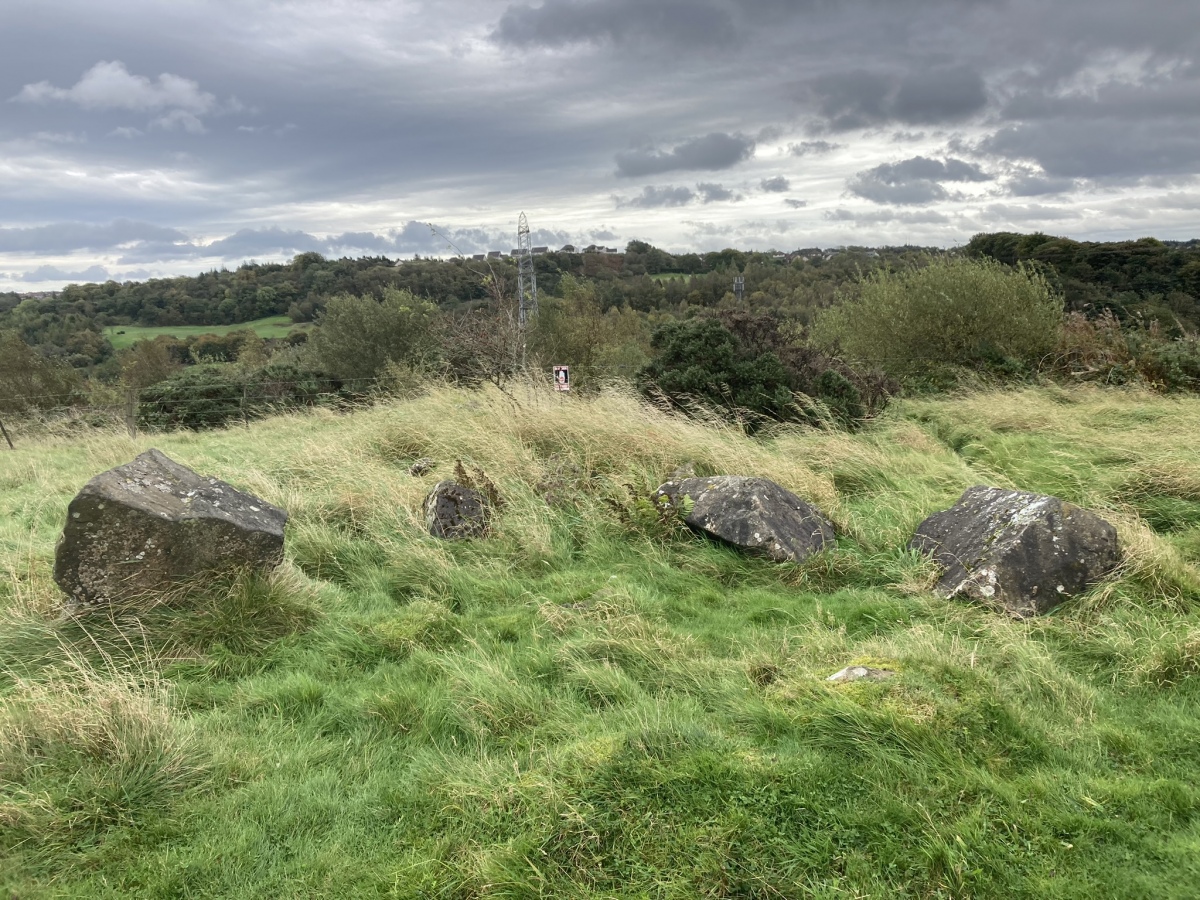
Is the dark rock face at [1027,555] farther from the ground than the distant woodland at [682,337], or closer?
closer

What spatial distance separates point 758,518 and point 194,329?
63.9 metres

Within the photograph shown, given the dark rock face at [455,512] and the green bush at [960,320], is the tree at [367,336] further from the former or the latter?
the dark rock face at [455,512]

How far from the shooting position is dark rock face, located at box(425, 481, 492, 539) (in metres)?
6.46

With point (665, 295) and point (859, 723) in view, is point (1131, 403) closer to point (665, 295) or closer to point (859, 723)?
point (859, 723)

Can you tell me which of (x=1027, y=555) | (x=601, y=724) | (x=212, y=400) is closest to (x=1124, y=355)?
(x=1027, y=555)

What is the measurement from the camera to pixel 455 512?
6605 millimetres

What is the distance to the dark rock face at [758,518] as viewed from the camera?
5.80 m

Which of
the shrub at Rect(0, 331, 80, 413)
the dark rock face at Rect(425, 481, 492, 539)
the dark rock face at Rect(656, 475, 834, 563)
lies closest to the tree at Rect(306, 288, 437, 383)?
the shrub at Rect(0, 331, 80, 413)

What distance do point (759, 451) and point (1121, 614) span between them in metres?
4.05

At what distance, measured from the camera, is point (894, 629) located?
459 centimetres

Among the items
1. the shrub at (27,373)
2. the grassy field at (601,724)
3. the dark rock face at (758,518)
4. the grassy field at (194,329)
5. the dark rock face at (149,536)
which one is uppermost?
the grassy field at (194,329)

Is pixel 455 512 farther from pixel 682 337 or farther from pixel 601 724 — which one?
pixel 682 337

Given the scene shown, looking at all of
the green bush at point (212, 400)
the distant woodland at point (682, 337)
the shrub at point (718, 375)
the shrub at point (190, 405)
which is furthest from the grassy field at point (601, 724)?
the shrub at point (190, 405)

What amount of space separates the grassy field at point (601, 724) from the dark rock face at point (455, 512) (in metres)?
0.26
